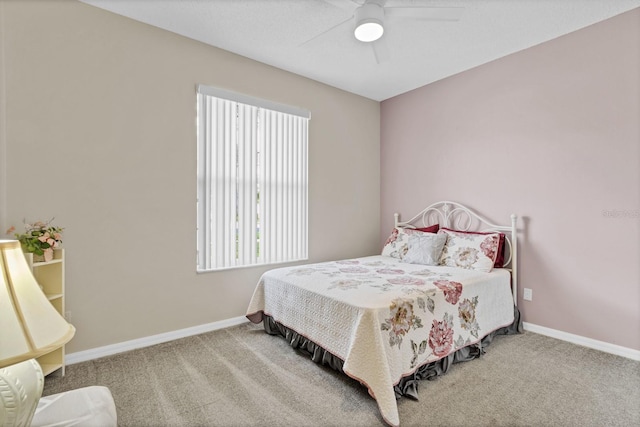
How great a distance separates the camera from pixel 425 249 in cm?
326

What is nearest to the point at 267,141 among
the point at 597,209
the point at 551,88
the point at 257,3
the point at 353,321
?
the point at 257,3

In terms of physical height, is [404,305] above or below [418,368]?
above

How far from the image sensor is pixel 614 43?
102 inches

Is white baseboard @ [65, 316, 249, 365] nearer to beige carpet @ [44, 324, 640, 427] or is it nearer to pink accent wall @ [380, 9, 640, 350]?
beige carpet @ [44, 324, 640, 427]

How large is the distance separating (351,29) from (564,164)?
2.22m

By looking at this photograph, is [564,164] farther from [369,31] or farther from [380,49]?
[369,31]

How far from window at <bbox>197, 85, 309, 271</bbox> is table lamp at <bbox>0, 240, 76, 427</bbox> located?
2.14 metres

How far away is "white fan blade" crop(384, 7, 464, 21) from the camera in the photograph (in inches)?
83.5

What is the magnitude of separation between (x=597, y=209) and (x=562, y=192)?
29cm

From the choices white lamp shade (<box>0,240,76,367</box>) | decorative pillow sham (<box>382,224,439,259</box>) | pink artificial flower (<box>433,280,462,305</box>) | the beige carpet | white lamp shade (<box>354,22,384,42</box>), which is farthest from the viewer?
decorative pillow sham (<box>382,224,439,259</box>)

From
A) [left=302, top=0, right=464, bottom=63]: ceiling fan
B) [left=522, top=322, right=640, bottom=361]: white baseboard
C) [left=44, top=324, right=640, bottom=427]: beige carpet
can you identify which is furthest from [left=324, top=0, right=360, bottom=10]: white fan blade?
[left=522, top=322, right=640, bottom=361]: white baseboard

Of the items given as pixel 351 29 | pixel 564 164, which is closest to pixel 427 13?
pixel 351 29

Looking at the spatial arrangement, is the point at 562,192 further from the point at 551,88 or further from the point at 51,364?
the point at 51,364

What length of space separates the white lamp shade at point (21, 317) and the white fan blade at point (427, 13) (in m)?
2.40
